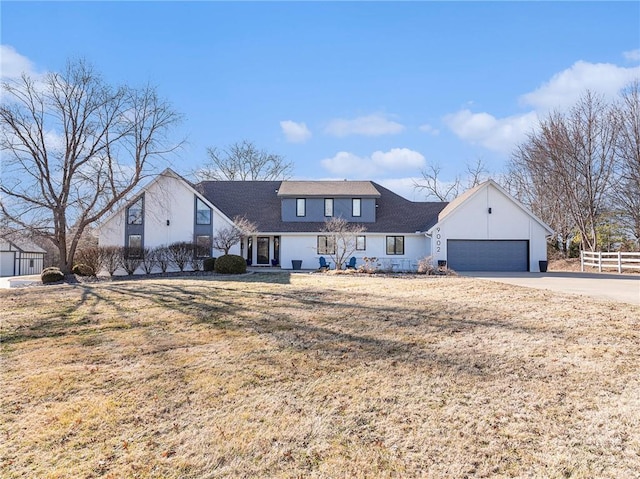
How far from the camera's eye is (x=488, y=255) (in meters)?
24.0

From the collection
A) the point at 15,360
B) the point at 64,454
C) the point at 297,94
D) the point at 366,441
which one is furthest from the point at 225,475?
the point at 297,94

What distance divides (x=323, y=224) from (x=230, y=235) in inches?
249

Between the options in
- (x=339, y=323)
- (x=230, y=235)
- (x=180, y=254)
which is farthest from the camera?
(x=230, y=235)

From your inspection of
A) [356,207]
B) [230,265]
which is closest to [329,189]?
[356,207]

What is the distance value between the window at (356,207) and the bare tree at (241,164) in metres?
16.0

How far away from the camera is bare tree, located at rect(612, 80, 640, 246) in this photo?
2688 cm

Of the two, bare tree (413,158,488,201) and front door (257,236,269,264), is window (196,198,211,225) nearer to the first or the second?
front door (257,236,269,264)

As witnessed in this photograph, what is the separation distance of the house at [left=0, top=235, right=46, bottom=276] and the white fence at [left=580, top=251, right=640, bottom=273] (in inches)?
1815

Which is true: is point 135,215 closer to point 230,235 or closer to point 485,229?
point 230,235

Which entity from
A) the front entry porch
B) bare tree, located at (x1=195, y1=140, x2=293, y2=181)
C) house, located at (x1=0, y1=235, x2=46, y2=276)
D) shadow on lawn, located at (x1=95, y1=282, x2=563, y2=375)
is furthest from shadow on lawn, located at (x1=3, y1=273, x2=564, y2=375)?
house, located at (x1=0, y1=235, x2=46, y2=276)

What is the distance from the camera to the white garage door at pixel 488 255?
23.9 meters

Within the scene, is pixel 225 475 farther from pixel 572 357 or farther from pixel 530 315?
pixel 530 315

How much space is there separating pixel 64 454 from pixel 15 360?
119 inches

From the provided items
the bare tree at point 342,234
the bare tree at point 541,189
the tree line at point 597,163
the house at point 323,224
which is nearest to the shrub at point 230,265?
the house at point 323,224
